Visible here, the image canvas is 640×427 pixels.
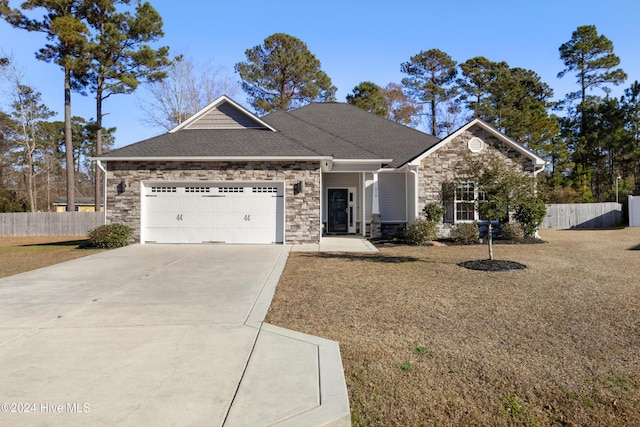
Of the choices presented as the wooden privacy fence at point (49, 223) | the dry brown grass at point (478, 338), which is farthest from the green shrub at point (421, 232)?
the wooden privacy fence at point (49, 223)

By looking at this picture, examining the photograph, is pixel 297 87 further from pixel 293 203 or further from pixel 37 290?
pixel 37 290

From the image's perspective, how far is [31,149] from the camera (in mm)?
31250

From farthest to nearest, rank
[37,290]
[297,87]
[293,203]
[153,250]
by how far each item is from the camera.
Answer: [297,87]
[293,203]
[153,250]
[37,290]

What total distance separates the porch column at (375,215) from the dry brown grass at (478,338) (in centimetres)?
715

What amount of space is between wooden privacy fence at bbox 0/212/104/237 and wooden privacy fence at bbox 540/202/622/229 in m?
27.3

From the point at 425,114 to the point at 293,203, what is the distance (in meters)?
24.0

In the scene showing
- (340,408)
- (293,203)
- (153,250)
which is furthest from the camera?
(293,203)

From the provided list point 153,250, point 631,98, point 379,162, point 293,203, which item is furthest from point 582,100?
point 153,250

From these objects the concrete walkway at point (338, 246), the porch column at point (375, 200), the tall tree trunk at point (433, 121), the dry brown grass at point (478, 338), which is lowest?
the dry brown grass at point (478, 338)

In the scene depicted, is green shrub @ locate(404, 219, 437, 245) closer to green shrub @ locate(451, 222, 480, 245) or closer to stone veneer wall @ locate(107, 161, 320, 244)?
green shrub @ locate(451, 222, 480, 245)

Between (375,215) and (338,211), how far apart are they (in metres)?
2.13

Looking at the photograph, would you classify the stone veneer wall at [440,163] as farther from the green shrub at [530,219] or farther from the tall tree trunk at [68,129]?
the tall tree trunk at [68,129]

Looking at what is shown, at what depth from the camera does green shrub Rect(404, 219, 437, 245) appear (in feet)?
45.9

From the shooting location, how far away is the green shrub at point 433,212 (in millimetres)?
14703
